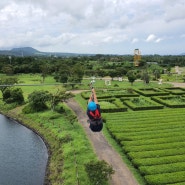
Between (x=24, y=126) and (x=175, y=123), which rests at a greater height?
(x=175, y=123)

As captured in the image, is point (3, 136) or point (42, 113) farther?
point (42, 113)

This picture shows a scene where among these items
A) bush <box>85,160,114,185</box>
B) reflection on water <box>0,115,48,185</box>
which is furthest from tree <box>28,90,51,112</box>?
bush <box>85,160,114,185</box>

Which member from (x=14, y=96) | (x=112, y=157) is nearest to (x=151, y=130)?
(x=112, y=157)

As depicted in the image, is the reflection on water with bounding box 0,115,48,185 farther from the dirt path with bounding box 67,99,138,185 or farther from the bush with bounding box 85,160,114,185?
the bush with bounding box 85,160,114,185

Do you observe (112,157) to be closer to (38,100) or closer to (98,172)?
(98,172)

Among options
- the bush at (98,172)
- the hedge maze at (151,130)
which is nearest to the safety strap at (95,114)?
the bush at (98,172)

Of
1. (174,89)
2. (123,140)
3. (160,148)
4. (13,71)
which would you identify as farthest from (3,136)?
(13,71)

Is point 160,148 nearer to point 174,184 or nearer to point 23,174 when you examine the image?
point 174,184
